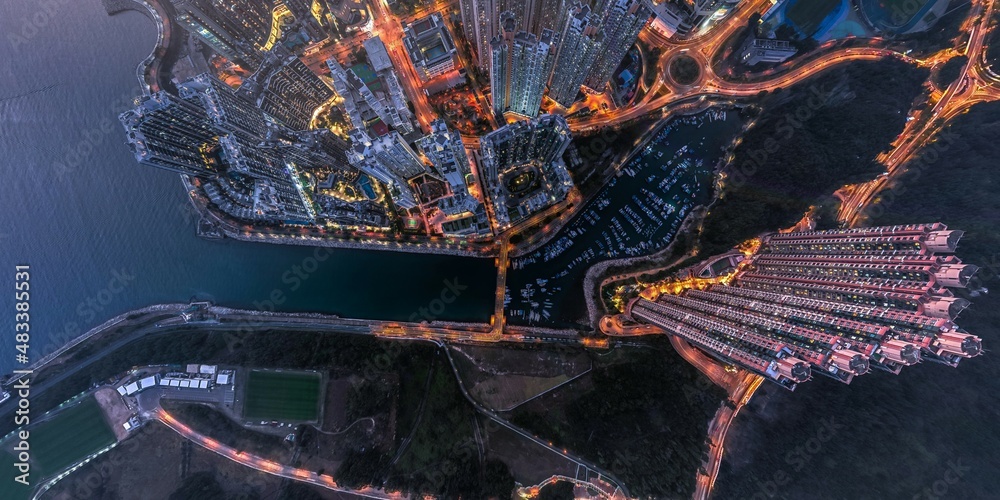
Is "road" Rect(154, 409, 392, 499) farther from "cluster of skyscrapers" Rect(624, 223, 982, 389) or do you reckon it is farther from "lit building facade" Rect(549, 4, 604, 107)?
"lit building facade" Rect(549, 4, 604, 107)

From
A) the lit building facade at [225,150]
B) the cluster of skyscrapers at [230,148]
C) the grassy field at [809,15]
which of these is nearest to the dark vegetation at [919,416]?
the grassy field at [809,15]

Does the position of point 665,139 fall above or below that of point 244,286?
above

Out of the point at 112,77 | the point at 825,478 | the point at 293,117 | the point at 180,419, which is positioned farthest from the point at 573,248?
the point at 112,77

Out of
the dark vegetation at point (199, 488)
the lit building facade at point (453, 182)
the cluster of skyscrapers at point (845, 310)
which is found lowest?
the dark vegetation at point (199, 488)

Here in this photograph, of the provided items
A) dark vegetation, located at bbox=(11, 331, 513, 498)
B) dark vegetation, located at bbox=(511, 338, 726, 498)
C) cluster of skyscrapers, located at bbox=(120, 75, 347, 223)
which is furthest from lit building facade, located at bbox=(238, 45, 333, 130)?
dark vegetation, located at bbox=(511, 338, 726, 498)

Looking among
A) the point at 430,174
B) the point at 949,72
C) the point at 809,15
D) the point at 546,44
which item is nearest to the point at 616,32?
the point at 546,44

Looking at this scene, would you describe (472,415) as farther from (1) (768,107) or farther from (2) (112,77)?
(2) (112,77)

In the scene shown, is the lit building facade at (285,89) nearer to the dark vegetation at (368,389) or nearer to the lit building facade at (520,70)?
the lit building facade at (520,70)
